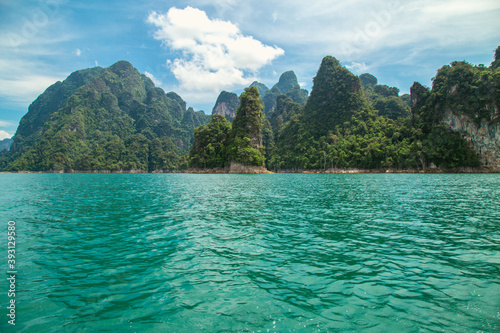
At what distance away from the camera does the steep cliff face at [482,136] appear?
9262 centimetres

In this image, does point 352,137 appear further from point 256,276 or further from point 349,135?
point 256,276

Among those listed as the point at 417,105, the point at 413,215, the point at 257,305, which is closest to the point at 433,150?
the point at 417,105

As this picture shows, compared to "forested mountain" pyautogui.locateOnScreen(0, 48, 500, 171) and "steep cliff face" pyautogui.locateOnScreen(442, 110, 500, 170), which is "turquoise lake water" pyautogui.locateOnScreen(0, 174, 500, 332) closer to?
"forested mountain" pyautogui.locateOnScreen(0, 48, 500, 171)

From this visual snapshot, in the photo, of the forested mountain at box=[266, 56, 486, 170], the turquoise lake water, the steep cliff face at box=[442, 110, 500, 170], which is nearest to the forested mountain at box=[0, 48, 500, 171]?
the steep cliff face at box=[442, 110, 500, 170]

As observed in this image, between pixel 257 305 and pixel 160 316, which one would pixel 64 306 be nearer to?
pixel 160 316

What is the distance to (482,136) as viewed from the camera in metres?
95.8

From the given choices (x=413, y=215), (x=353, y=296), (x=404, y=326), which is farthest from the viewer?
(x=413, y=215)

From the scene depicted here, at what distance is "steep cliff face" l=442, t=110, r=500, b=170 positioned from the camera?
92.6 meters

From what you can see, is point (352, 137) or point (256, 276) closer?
point (256, 276)

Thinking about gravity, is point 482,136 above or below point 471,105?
below

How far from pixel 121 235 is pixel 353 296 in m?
9.90

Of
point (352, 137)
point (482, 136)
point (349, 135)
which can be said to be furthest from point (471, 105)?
point (349, 135)

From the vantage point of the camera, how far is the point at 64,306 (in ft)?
18.5

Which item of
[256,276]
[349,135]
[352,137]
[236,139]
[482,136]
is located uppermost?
[349,135]
